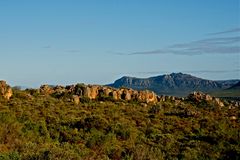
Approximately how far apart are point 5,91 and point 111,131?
610 inches

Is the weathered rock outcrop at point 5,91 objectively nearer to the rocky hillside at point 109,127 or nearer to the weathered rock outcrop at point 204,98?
the rocky hillside at point 109,127

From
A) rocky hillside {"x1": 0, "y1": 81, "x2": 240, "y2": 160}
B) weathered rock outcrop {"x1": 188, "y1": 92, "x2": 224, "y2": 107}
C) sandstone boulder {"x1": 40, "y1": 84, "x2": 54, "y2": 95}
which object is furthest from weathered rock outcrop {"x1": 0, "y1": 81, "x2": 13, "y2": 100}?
weathered rock outcrop {"x1": 188, "y1": 92, "x2": 224, "y2": 107}

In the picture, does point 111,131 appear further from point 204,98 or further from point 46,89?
point 204,98

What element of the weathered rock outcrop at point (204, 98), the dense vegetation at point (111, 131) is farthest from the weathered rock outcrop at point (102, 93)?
the dense vegetation at point (111, 131)

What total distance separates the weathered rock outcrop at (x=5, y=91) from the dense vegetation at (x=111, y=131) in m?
0.60

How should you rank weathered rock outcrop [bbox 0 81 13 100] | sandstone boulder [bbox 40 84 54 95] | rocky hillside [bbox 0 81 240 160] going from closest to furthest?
1. rocky hillside [bbox 0 81 240 160]
2. weathered rock outcrop [bbox 0 81 13 100]
3. sandstone boulder [bbox 40 84 54 95]

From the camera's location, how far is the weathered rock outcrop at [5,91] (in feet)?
138

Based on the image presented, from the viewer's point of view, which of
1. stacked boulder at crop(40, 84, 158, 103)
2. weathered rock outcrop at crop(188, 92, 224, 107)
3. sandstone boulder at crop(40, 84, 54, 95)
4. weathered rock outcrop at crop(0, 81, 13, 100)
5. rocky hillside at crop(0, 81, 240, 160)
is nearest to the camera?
rocky hillside at crop(0, 81, 240, 160)

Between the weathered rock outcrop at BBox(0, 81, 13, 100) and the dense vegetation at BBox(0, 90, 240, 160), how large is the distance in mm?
605

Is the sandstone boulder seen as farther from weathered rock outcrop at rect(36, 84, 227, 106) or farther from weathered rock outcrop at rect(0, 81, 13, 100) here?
weathered rock outcrop at rect(0, 81, 13, 100)

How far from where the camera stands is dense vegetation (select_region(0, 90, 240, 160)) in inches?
957

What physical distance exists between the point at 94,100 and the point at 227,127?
14801mm

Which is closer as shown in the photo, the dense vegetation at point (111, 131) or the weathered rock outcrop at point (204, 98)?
the dense vegetation at point (111, 131)

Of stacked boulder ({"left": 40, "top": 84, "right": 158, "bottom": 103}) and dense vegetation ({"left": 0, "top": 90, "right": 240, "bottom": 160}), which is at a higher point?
stacked boulder ({"left": 40, "top": 84, "right": 158, "bottom": 103})
